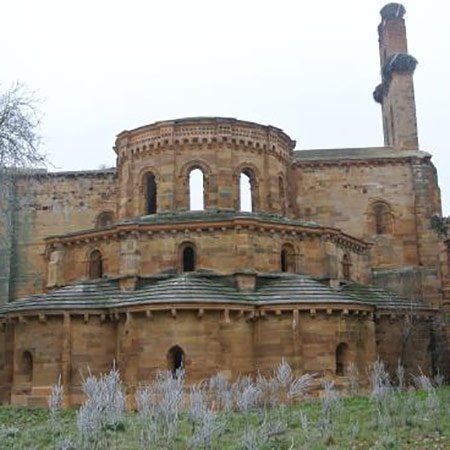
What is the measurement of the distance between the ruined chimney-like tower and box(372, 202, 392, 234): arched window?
3677 millimetres

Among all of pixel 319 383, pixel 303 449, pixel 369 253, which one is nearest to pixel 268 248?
pixel 319 383

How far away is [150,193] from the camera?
2944 cm

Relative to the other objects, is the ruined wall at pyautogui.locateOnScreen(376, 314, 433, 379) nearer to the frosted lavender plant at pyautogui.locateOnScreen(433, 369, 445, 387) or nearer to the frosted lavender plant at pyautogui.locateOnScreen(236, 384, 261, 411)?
the frosted lavender plant at pyautogui.locateOnScreen(433, 369, 445, 387)

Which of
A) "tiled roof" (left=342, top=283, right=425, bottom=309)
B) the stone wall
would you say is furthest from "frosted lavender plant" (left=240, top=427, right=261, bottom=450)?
"tiled roof" (left=342, top=283, right=425, bottom=309)

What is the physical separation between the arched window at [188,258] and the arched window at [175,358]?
406cm

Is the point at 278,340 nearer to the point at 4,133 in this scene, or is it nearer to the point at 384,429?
the point at 384,429

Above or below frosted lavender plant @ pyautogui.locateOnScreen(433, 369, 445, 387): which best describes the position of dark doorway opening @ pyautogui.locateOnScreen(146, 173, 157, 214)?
above

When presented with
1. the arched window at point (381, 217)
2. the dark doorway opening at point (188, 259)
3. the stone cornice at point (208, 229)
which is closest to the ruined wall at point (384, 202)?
the arched window at point (381, 217)

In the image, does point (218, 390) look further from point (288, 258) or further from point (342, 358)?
point (288, 258)

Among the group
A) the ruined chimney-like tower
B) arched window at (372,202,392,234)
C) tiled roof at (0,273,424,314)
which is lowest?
tiled roof at (0,273,424,314)

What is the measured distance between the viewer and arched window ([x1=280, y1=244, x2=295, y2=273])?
26016 mm

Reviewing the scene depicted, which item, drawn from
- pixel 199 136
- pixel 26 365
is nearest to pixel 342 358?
pixel 199 136

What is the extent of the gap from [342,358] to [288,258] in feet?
14.4

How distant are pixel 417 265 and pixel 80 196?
16448mm
